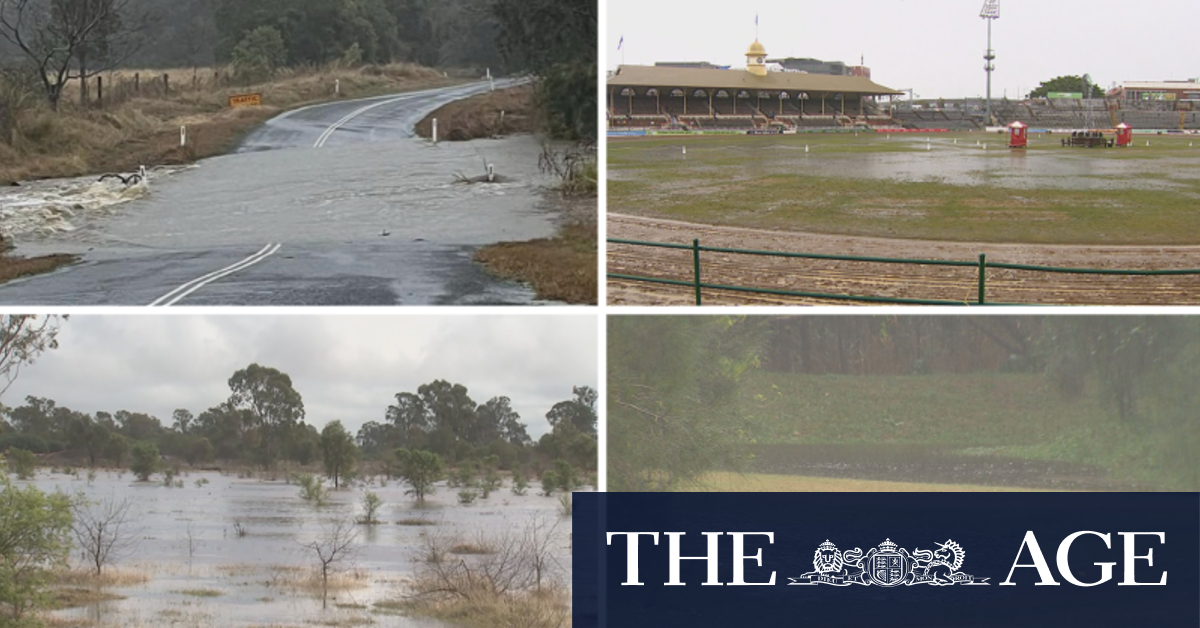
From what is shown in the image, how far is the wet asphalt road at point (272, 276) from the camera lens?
10484 mm

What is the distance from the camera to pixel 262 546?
41.1 ft

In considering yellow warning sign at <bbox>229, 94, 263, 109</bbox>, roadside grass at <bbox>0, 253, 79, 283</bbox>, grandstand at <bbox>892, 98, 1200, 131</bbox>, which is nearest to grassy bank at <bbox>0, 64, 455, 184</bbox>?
yellow warning sign at <bbox>229, 94, 263, 109</bbox>

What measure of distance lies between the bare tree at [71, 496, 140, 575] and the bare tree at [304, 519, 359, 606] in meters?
1.82

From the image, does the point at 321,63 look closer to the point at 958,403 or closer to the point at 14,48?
the point at 14,48

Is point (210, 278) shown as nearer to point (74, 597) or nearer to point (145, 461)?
point (145, 461)

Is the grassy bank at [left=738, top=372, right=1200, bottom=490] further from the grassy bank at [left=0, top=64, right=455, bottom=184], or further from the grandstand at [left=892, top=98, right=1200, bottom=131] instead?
the grandstand at [left=892, top=98, right=1200, bottom=131]

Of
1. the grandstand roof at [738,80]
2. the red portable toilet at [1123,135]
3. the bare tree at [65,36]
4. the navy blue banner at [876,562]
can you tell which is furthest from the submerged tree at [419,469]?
the grandstand roof at [738,80]

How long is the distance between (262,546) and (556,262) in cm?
472

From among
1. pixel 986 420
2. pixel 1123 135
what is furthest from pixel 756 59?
pixel 986 420

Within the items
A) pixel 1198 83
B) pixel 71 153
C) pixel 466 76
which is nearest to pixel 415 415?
pixel 466 76

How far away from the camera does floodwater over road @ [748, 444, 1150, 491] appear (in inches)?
914

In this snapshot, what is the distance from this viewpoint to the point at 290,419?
484 inches

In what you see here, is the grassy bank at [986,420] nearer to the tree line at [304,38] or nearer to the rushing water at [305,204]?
the rushing water at [305,204]

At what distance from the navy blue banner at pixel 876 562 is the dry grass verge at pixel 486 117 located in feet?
16.8
